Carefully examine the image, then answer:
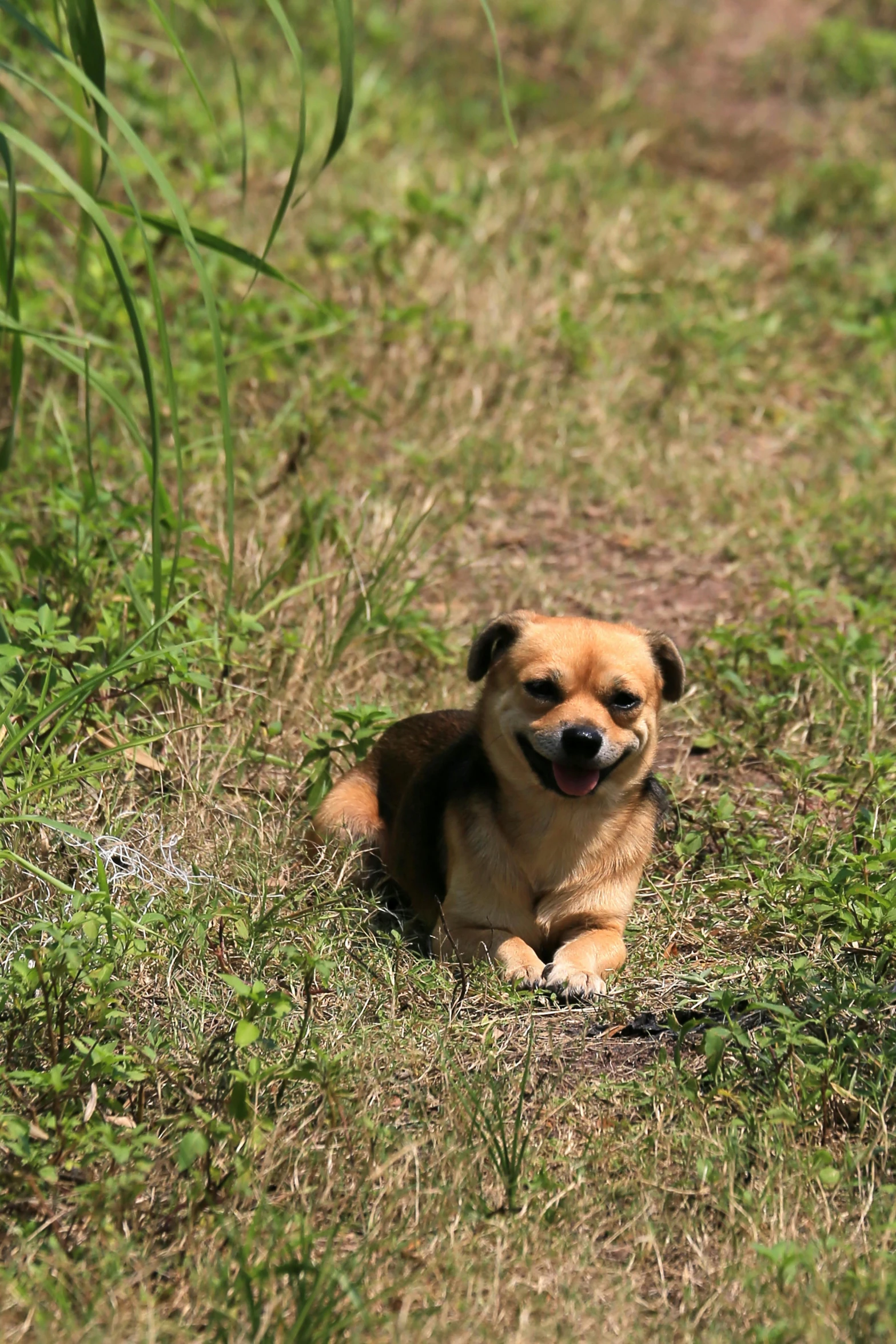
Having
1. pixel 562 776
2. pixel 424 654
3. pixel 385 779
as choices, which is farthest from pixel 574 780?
pixel 424 654

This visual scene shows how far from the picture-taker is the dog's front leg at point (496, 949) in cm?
420

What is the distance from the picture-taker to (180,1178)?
322 cm

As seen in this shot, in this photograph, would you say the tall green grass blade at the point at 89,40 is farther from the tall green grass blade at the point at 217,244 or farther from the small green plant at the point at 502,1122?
the small green plant at the point at 502,1122

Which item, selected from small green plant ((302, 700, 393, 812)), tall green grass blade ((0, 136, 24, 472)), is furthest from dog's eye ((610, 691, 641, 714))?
tall green grass blade ((0, 136, 24, 472))

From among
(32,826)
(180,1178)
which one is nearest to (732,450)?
(32,826)

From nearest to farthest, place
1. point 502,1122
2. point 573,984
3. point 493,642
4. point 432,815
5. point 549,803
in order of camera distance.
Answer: point 502,1122 → point 573,984 → point 549,803 → point 493,642 → point 432,815

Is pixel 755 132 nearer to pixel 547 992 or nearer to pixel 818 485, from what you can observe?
pixel 818 485

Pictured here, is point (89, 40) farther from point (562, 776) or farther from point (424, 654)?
point (424, 654)

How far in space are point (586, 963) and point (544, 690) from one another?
77 cm

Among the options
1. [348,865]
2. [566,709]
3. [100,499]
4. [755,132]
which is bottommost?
[348,865]

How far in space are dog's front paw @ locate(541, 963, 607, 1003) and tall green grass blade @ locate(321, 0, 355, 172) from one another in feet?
7.15

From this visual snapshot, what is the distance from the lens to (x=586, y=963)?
4.18 m

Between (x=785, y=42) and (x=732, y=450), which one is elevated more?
(x=785, y=42)

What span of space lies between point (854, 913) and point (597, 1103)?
996 millimetres
